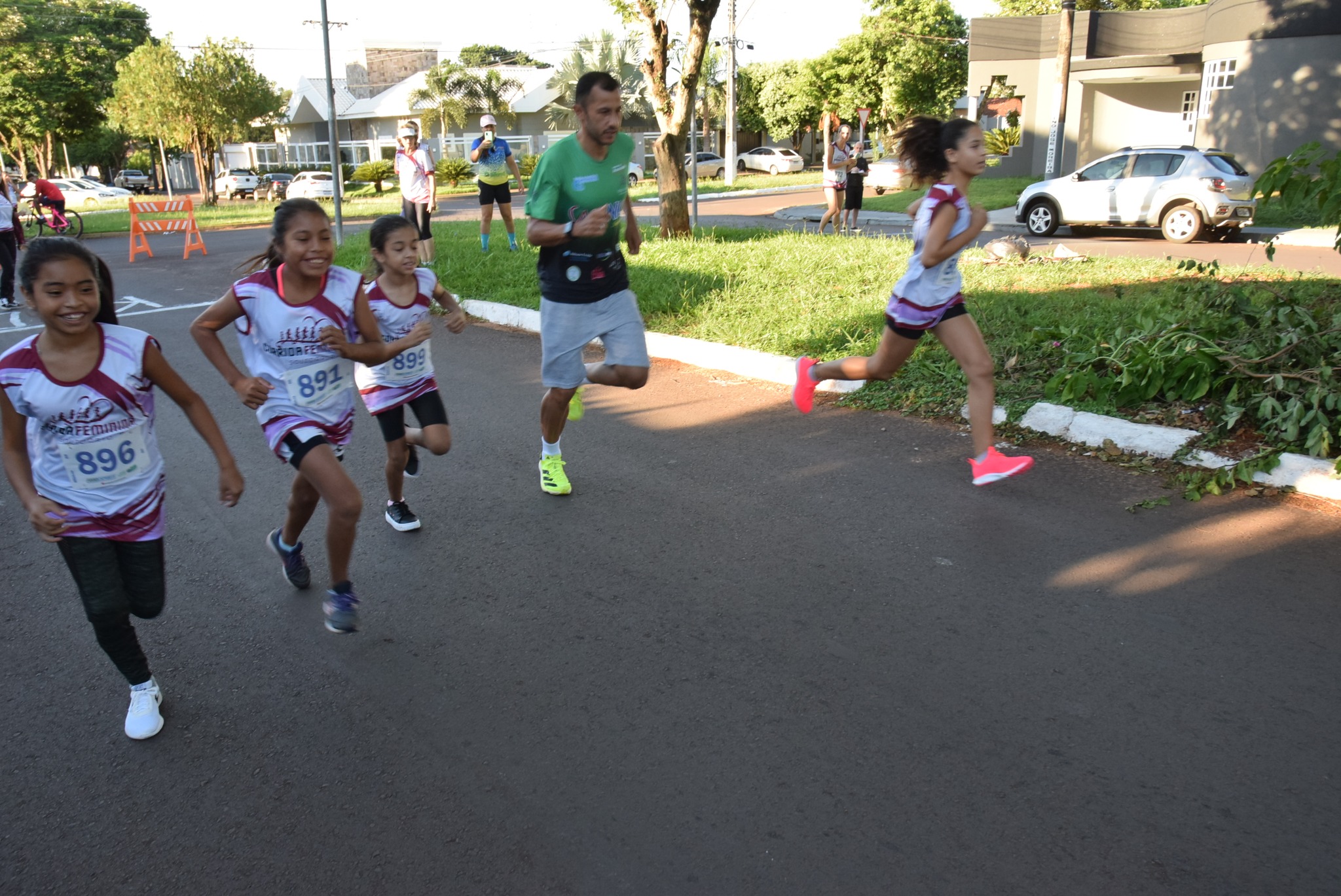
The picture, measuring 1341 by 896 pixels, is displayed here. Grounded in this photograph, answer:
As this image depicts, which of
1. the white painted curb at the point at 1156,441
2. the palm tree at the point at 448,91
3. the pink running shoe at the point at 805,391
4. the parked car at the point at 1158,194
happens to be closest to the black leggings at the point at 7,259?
the pink running shoe at the point at 805,391

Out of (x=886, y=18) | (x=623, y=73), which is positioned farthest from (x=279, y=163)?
(x=886, y=18)

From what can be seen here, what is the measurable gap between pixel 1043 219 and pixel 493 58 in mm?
61188

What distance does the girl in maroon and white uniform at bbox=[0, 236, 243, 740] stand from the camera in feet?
9.97

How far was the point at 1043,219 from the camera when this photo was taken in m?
17.6

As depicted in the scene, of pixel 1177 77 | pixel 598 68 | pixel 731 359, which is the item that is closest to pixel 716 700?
pixel 731 359

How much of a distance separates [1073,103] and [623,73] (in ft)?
87.5

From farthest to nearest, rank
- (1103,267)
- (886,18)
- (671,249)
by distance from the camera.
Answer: (886,18) → (671,249) → (1103,267)

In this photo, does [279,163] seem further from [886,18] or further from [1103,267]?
[1103,267]

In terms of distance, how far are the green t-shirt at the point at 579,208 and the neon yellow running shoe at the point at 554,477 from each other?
2.94 ft

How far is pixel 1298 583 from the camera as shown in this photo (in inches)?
160

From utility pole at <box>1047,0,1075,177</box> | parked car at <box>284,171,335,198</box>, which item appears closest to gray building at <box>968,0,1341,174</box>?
utility pole at <box>1047,0,1075,177</box>

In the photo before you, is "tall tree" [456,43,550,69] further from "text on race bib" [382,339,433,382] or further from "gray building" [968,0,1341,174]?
"text on race bib" [382,339,433,382]

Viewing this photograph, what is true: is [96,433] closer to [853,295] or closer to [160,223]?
[853,295]

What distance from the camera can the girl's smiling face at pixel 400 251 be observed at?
4500 mm
